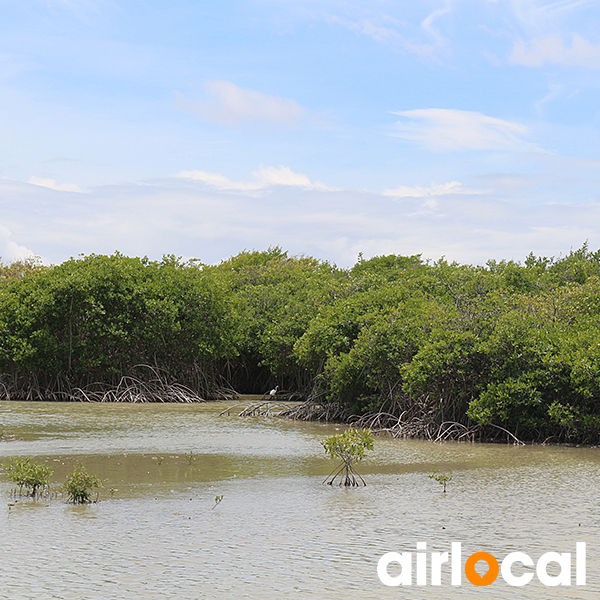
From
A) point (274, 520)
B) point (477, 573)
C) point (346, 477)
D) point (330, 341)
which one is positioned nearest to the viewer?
point (477, 573)

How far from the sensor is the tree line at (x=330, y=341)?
15609mm

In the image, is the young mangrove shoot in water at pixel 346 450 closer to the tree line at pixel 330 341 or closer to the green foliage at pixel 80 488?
the green foliage at pixel 80 488

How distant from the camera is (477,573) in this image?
6.20 metres

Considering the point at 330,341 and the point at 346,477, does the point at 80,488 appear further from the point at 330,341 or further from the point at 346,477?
the point at 330,341

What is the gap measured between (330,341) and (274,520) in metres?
13.0

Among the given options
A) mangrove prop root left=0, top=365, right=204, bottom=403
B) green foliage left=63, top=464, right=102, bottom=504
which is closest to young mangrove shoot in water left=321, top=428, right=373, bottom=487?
green foliage left=63, top=464, right=102, bottom=504

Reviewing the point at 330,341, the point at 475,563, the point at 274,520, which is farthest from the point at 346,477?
the point at 330,341

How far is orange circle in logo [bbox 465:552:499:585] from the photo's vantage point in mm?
6027

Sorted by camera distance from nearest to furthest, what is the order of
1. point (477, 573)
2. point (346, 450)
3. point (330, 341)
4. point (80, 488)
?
1. point (477, 573)
2. point (80, 488)
3. point (346, 450)
4. point (330, 341)

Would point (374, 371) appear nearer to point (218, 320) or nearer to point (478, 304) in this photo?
point (478, 304)

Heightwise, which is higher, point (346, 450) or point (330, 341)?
point (330, 341)

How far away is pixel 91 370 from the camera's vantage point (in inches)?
1098

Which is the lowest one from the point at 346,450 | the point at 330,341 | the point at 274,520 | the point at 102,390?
the point at 274,520

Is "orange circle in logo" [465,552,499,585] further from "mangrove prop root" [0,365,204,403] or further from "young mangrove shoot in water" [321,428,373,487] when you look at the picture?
"mangrove prop root" [0,365,204,403]
